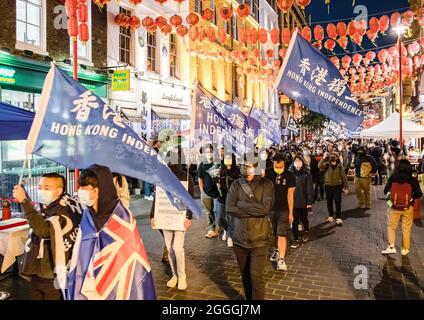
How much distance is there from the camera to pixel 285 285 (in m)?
5.90

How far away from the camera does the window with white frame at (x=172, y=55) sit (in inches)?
815

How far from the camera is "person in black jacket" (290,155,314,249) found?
8281mm

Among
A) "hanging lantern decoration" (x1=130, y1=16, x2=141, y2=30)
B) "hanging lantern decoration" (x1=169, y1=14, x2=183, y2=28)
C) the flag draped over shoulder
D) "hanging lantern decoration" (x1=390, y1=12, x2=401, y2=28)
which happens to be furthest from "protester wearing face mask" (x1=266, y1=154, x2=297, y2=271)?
"hanging lantern decoration" (x1=130, y1=16, x2=141, y2=30)

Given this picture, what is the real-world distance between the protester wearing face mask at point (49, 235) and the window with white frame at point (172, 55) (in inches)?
690

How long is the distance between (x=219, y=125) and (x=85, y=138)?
4547mm

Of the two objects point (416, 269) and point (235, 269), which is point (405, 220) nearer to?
point (416, 269)

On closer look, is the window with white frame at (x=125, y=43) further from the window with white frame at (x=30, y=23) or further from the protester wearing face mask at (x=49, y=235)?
the protester wearing face mask at (x=49, y=235)

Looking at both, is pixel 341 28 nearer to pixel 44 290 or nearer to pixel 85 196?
pixel 85 196

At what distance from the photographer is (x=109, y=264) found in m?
3.30

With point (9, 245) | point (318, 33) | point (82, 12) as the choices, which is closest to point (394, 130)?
point (318, 33)

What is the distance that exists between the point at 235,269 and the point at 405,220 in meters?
3.23

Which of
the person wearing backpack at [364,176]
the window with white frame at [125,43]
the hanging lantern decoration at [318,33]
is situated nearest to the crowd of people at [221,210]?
the person wearing backpack at [364,176]

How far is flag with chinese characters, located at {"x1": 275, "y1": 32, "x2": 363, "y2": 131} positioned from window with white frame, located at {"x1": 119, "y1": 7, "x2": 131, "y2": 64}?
12178 mm
